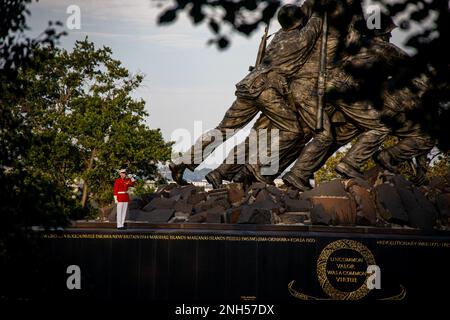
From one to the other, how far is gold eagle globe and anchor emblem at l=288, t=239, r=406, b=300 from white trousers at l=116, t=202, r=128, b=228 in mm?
3576

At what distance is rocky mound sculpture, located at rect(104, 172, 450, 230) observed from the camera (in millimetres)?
18562

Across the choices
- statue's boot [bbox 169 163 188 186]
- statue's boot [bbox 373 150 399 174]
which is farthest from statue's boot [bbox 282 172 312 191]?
statue's boot [bbox 169 163 188 186]

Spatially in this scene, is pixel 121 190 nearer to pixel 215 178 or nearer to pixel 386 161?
pixel 215 178

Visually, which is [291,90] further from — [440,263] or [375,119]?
[440,263]

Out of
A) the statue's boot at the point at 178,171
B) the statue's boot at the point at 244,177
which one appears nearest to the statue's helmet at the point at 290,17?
the statue's boot at the point at 244,177

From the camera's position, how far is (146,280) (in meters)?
17.2

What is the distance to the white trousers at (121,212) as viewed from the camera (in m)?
18.2

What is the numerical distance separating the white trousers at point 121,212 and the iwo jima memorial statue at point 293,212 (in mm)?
514

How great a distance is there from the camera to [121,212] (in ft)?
59.9

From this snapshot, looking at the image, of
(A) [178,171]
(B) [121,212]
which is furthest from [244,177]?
(B) [121,212]

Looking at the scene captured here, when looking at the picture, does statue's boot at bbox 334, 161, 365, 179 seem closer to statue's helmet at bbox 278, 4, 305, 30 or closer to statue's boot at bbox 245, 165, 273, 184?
statue's boot at bbox 245, 165, 273, 184

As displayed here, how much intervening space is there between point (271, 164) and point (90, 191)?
841 inches

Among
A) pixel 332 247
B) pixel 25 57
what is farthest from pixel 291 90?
pixel 25 57

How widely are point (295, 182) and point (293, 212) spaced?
130 centimetres
